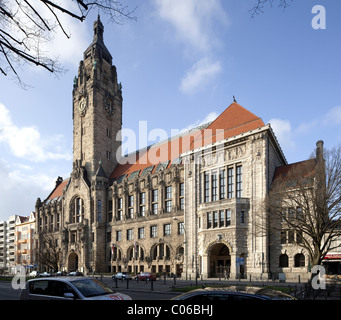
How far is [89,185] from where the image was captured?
A: 69750mm

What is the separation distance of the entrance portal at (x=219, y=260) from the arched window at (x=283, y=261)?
260 inches

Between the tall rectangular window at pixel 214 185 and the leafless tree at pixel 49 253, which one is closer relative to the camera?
the tall rectangular window at pixel 214 185

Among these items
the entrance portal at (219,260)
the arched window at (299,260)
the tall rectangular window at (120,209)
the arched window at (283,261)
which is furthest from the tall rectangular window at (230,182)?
the tall rectangular window at (120,209)

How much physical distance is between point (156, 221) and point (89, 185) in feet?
61.0

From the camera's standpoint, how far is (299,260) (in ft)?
133

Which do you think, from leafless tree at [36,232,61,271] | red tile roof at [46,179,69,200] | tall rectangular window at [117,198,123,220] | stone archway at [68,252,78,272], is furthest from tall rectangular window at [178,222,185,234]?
red tile roof at [46,179,69,200]

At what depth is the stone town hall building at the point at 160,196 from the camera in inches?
1719

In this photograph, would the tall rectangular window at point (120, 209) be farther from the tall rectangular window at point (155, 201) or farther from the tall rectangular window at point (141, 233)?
the tall rectangular window at point (155, 201)

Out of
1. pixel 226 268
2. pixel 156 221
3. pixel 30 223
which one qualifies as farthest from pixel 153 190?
pixel 30 223

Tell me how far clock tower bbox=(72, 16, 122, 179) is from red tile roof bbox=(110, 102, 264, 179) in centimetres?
479

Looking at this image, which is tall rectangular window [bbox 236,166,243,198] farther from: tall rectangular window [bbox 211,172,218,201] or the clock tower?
the clock tower
